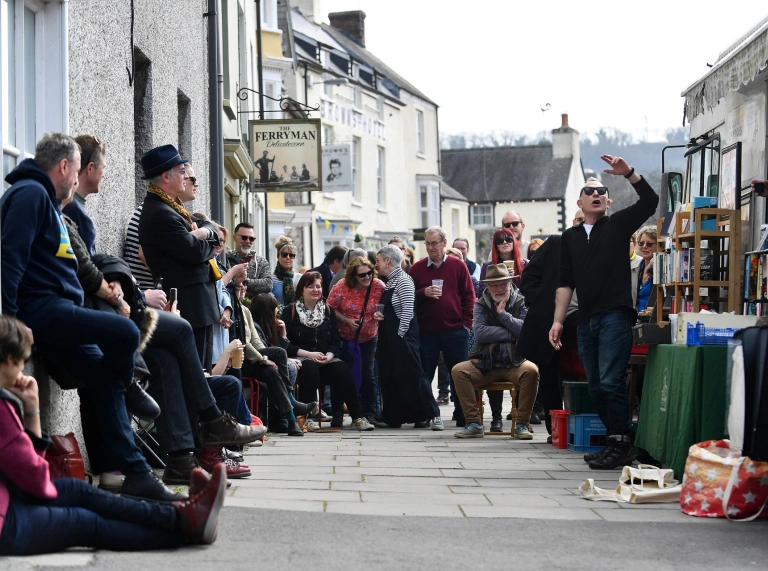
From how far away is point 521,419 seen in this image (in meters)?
11.4

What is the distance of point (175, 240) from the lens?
7.71m

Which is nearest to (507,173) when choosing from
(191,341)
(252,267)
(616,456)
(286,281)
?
(286,281)

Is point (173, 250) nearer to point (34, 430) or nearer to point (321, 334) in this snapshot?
point (34, 430)

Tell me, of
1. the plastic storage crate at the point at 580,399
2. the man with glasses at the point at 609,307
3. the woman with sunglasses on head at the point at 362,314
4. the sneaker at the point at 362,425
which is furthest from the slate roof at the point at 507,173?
the man with glasses at the point at 609,307

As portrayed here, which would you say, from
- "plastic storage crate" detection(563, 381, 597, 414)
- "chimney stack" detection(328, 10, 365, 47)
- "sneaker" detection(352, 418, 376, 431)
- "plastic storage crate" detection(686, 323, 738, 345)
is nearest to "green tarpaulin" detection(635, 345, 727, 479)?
"plastic storage crate" detection(686, 323, 738, 345)

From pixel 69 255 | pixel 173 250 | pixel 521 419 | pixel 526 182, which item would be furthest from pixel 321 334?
pixel 526 182

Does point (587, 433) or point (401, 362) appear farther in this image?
point (401, 362)

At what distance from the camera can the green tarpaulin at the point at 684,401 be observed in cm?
727

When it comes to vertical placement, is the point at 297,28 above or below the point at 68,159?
above

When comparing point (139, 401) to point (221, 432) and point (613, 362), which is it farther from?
point (613, 362)

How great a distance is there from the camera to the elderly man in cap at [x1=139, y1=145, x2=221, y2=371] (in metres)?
7.72

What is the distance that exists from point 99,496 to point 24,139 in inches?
113

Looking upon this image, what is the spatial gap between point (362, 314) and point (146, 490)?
7.20m

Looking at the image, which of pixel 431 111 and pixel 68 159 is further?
pixel 431 111
